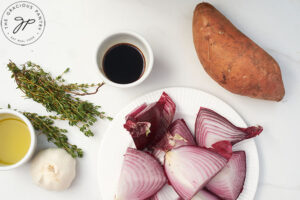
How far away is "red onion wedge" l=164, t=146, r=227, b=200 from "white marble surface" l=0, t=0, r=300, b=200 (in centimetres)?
20

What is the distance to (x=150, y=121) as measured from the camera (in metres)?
0.81

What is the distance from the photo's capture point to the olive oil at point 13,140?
855mm

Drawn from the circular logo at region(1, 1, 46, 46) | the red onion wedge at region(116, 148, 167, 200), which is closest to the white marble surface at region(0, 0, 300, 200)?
the circular logo at region(1, 1, 46, 46)

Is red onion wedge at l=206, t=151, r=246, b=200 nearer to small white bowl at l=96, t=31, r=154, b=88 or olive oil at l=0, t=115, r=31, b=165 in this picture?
small white bowl at l=96, t=31, r=154, b=88

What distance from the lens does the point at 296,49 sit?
0.93 metres

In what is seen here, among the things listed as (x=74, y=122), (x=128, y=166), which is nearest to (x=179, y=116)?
(x=128, y=166)

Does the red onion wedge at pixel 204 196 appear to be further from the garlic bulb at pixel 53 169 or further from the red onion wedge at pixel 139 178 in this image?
the garlic bulb at pixel 53 169

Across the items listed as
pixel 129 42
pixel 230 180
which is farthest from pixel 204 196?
pixel 129 42

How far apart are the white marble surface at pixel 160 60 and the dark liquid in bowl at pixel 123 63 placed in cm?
7

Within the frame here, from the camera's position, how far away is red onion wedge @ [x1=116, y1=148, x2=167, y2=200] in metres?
0.79

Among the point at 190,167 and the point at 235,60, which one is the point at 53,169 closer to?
the point at 190,167

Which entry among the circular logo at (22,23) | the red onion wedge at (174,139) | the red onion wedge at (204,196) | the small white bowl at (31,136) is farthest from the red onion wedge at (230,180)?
the circular logo at (22,23)

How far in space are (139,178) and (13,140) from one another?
384 mm

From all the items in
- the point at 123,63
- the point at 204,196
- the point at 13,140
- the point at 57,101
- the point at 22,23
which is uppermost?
the point at 22,23
